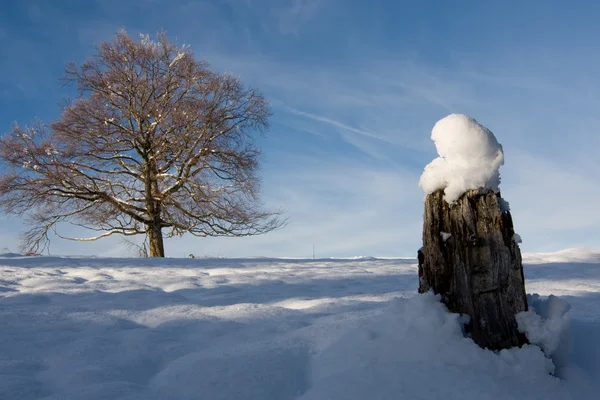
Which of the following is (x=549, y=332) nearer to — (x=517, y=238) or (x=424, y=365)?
(x=517, y=238)

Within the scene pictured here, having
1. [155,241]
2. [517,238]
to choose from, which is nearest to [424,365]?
[517,238]

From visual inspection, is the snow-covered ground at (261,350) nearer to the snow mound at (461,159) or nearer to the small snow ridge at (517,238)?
the small snow ridge at (517,238)

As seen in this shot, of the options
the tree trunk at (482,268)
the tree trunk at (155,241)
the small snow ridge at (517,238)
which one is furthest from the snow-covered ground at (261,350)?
the tree trunk at (155,241)

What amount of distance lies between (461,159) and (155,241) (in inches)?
461

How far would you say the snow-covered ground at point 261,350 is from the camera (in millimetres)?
2688

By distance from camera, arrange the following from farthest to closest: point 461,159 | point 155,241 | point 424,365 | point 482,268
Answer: point 155,241, point 461,159, point 482,268, point 424,365

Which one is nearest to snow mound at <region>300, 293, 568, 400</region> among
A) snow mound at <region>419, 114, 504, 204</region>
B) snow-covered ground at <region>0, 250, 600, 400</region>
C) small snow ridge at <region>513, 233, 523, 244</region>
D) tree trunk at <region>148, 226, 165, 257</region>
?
snow-covered ground at <region>0, 250, 600, 400</region>

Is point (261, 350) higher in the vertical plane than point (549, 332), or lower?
lower

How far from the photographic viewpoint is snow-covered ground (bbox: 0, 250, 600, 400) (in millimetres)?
2688

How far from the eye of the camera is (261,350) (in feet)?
10.3

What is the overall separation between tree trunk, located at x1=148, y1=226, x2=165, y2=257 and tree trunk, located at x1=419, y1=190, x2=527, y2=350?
11.6 meters

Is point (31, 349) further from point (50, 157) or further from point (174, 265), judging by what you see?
point (50, 157)

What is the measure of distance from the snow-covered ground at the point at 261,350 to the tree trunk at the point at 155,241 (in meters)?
8.09

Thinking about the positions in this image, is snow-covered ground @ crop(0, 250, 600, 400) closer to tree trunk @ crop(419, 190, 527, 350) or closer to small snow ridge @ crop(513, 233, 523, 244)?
tree trunk @ crop(419, 190, 527, 350)
